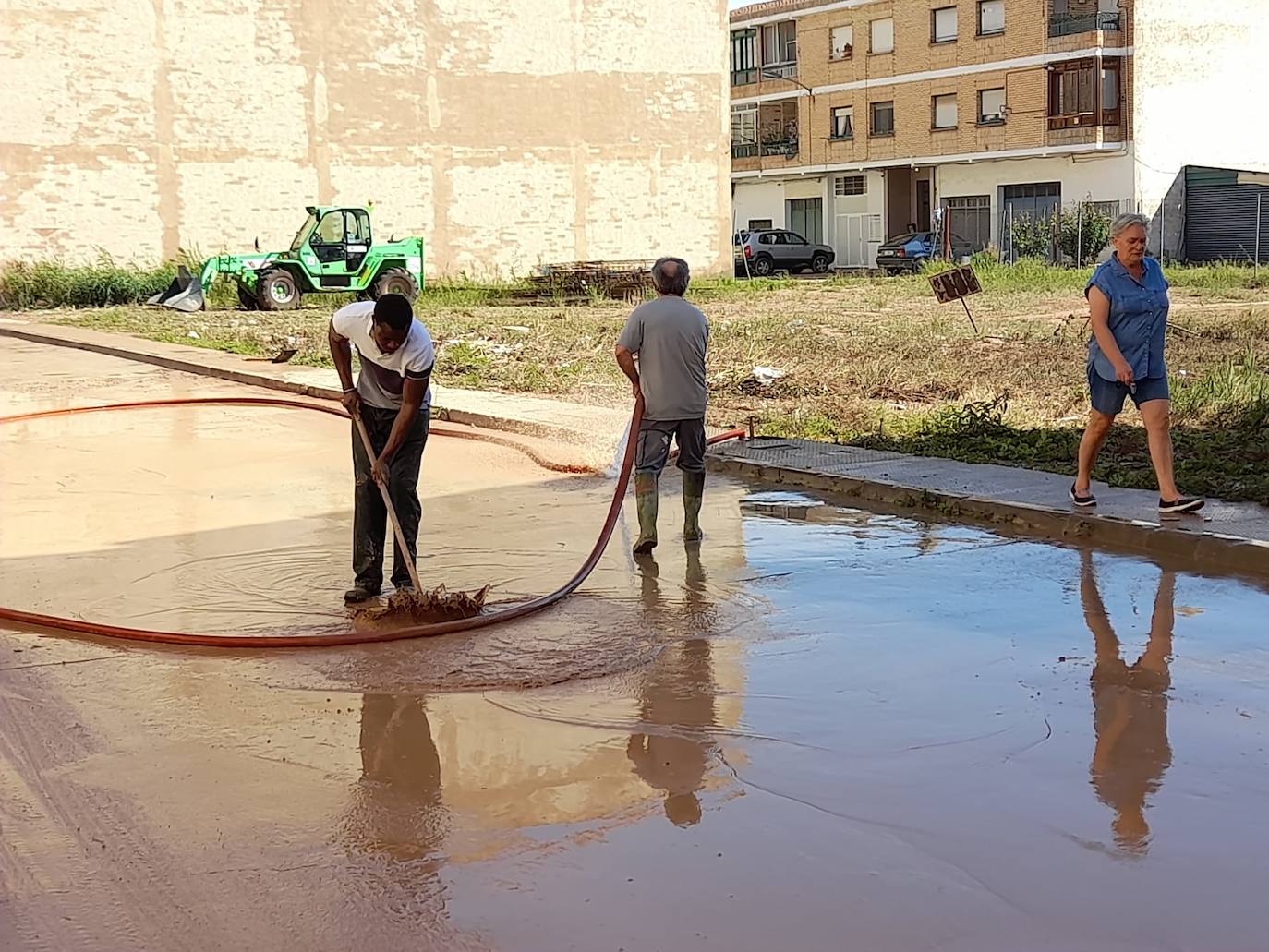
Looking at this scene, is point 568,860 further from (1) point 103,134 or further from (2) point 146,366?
(1) point 103,134

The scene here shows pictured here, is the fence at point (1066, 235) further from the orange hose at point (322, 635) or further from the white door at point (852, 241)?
the orange hose at point (322, 635)

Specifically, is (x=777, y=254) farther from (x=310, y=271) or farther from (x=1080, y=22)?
(x=310, y=271)

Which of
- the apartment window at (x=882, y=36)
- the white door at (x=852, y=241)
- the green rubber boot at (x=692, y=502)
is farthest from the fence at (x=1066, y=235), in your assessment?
the green rubber boot at (x=692, y=502)

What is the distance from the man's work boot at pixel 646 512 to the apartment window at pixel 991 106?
43518 mm

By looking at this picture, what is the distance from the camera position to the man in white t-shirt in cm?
700

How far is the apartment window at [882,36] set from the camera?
172 ft

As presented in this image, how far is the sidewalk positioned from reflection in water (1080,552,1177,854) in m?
0.95

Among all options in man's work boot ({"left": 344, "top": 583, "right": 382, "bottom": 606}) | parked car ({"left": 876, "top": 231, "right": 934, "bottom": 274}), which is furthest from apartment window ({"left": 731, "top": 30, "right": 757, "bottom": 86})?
man's work boot ({"left": 344, "top": 583, "right": 382, "bottom": 606})

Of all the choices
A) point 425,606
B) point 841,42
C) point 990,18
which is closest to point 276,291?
point 425,606

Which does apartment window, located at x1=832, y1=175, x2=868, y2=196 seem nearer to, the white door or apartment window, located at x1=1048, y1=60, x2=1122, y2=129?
the white door

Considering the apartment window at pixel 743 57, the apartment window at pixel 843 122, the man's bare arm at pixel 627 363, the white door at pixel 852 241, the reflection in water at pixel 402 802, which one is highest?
the apartment window at pixel 743 57

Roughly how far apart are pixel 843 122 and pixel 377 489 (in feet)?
163

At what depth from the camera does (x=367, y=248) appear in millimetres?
30688

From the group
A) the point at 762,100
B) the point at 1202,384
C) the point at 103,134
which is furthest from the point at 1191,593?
the point at 762,100
